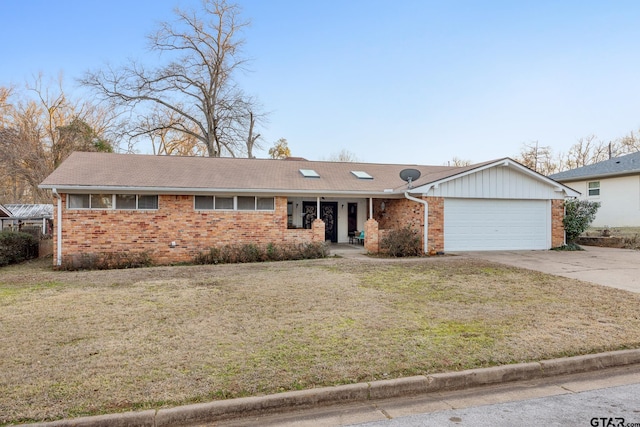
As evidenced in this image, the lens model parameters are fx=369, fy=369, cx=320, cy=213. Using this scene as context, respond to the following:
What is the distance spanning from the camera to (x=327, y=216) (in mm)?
16859

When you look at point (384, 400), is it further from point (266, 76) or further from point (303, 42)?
point (266, 76)

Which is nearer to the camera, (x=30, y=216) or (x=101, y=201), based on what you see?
(x=101, y=201)

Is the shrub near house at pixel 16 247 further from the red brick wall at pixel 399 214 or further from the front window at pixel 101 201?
the red brick wall at pixel 399 214

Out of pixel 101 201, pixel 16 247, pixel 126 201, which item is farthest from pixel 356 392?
pixel 16 247

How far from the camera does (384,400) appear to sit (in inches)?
125

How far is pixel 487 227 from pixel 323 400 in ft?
40.4

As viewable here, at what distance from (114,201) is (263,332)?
A: 9.39 meters

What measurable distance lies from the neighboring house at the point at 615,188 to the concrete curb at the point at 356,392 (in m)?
18.7

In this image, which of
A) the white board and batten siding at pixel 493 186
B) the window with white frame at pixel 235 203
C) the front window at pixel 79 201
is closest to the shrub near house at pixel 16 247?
the front window at pixel 79 201

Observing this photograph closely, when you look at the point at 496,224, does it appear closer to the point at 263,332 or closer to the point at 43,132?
the point at 263,332

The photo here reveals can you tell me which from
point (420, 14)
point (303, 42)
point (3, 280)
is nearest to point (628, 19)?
point (420, 14)

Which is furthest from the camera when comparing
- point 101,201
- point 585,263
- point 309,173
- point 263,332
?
point 309,173

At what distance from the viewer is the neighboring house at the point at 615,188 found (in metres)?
18.2

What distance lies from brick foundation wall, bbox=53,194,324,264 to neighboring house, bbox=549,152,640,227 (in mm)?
16186
